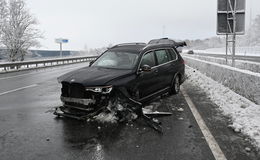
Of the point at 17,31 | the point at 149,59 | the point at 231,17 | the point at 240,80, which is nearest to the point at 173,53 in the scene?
the point at 149,59

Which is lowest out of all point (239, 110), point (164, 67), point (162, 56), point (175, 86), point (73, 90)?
point (239, 110)

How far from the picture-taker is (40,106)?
7.11 metres

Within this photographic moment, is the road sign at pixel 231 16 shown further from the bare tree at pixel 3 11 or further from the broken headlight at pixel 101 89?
the bare tree at pixel 3 11

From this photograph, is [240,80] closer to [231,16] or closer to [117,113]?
[117,113]

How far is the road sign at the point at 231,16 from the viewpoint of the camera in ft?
40.8

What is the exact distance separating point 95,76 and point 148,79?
5.34ft

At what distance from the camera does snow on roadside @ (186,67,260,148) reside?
4.65 m

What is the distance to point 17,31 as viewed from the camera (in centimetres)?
3291

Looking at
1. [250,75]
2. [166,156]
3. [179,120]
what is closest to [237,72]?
[250,75]

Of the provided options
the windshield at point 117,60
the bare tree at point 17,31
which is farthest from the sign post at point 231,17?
the bare tree at point 17,31

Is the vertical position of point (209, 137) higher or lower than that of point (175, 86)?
lower

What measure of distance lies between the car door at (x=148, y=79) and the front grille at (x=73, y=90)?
1.50 metres

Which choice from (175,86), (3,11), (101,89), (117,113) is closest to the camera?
(101,89)

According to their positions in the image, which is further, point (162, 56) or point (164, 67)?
point (162, 56)
